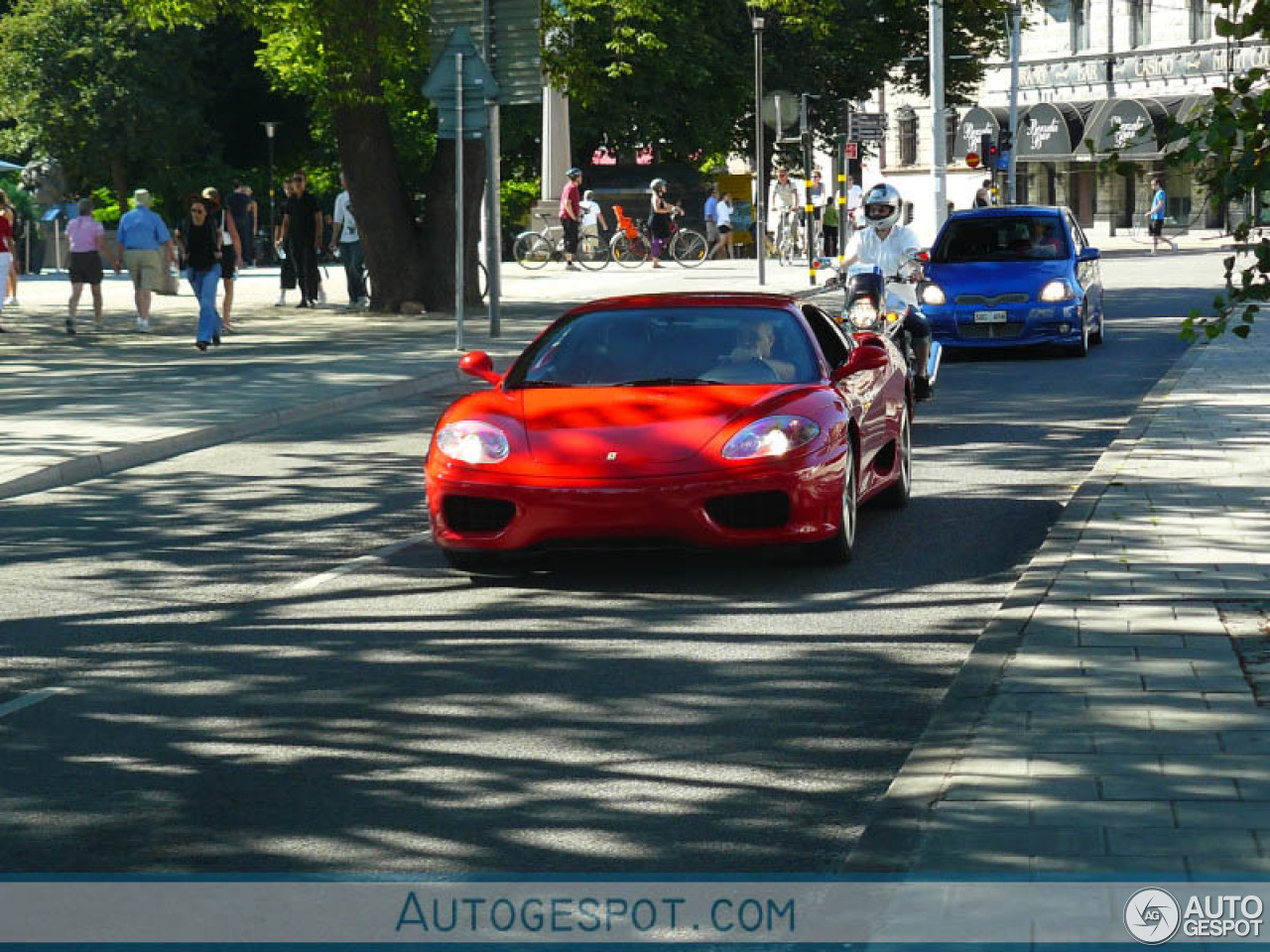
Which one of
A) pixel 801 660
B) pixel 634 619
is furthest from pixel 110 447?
pixel 801 660

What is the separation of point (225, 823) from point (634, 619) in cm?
320

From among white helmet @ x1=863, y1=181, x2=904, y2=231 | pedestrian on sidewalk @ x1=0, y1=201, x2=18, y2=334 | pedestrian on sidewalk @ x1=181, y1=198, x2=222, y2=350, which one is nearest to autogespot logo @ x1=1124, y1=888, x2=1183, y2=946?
white helmet @ x1=863, y1=181, x2=904, y2=231

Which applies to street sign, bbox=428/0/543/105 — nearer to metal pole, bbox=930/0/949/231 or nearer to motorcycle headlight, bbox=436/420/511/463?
motorcycle headlight, bbox=436/420/511/463

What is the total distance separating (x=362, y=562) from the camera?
10273 millimetres

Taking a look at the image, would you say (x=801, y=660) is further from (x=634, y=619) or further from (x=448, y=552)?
(x=448, y=552)

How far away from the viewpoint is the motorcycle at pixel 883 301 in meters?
15.9

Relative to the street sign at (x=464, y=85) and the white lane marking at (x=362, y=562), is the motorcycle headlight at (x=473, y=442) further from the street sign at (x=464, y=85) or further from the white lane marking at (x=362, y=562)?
the street sign at (x=464, y=85)

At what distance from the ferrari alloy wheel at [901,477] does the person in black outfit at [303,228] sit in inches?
775

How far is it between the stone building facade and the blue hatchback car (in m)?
39.5

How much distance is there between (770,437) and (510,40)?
53.9ft

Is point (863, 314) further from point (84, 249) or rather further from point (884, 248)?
point (84, 249)

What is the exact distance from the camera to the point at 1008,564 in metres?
9.89

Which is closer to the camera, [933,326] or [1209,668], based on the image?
[1209,668]

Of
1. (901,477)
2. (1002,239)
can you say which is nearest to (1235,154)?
(901,477)
